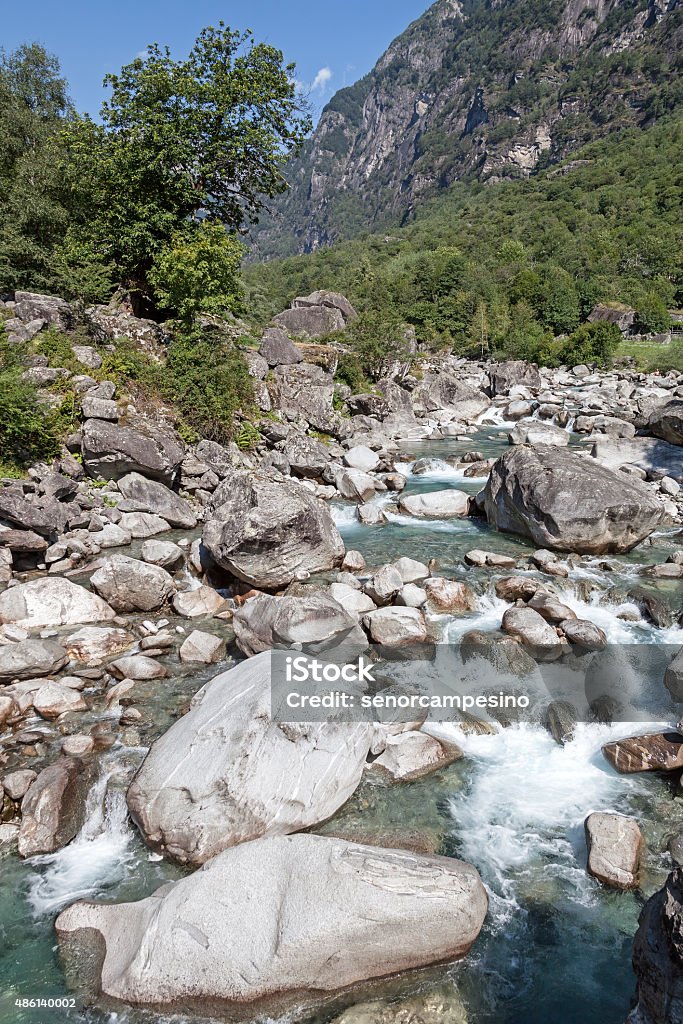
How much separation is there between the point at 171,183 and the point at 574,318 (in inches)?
2004

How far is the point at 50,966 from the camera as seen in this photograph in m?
5.10

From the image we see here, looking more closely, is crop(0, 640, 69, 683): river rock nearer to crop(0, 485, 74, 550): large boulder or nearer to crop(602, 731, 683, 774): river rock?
crop(0, 485, 74, 550): large boulder

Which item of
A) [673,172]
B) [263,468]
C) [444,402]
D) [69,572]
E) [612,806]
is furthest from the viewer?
[673,172]

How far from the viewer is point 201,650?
31.6 ft

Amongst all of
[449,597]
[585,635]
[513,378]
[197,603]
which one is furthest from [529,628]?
[513,378]

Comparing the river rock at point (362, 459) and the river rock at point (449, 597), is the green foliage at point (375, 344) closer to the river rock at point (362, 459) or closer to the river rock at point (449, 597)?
the river rock at point (362, 459)

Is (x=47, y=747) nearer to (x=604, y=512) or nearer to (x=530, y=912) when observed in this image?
(x=530, y=912)

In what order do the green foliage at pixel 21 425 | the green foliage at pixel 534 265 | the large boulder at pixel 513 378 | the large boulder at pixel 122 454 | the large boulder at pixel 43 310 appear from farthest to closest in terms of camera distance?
1. the green foliage at pixel 534 265
2. the large boulder at pixel 513 378
3. the large boulder at pixel 43 310
4. the large boulder at pixel 122 454
5. the green foliage at pixel 21 425

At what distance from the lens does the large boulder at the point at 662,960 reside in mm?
3324

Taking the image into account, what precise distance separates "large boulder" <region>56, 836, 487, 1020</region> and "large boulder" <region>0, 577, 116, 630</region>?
19.7ft

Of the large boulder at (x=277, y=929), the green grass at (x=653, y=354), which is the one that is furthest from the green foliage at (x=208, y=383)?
the green grass at (x=653, y=354)

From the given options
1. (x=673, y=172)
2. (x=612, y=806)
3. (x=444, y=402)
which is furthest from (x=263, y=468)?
(x=673, y=172)

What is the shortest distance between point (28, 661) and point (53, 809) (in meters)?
3.05

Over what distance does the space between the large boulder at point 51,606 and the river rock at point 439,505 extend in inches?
366
